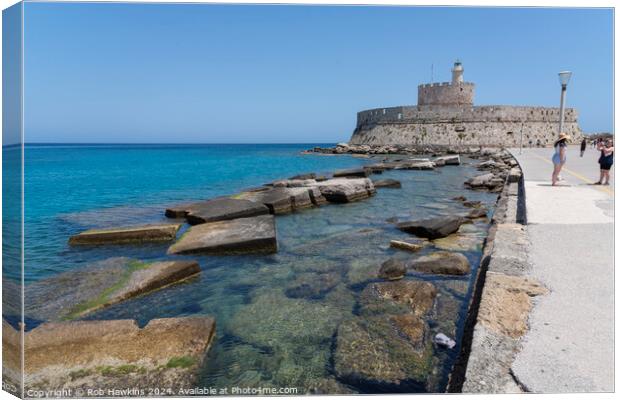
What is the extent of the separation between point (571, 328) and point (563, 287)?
2.21 feet

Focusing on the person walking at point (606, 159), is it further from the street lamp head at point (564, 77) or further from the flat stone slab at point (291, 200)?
the flat stone slab at point (291, 200)

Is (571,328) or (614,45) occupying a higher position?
(614,45)

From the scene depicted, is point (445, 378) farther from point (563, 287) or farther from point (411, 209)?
point (411, 209)

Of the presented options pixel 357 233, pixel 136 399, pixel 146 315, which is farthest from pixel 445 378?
pixel 357 233

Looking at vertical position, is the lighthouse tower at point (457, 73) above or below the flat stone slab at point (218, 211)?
above

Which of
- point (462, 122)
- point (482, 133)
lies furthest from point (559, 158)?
point (482, 133)

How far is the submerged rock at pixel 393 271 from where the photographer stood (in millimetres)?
4594

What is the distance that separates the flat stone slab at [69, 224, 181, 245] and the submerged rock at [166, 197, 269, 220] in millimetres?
978

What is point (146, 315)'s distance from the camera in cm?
371

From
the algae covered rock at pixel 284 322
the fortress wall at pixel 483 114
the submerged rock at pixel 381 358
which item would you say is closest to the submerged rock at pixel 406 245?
the algae covered rock at pixel 284 322

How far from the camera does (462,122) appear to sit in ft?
136

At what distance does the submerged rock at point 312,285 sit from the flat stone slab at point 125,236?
328 centimetres

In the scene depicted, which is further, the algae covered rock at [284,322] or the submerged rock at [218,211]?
the submerged rock at [218,211]

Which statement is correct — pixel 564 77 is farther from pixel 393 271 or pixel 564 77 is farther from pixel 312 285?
pixel 312 285
